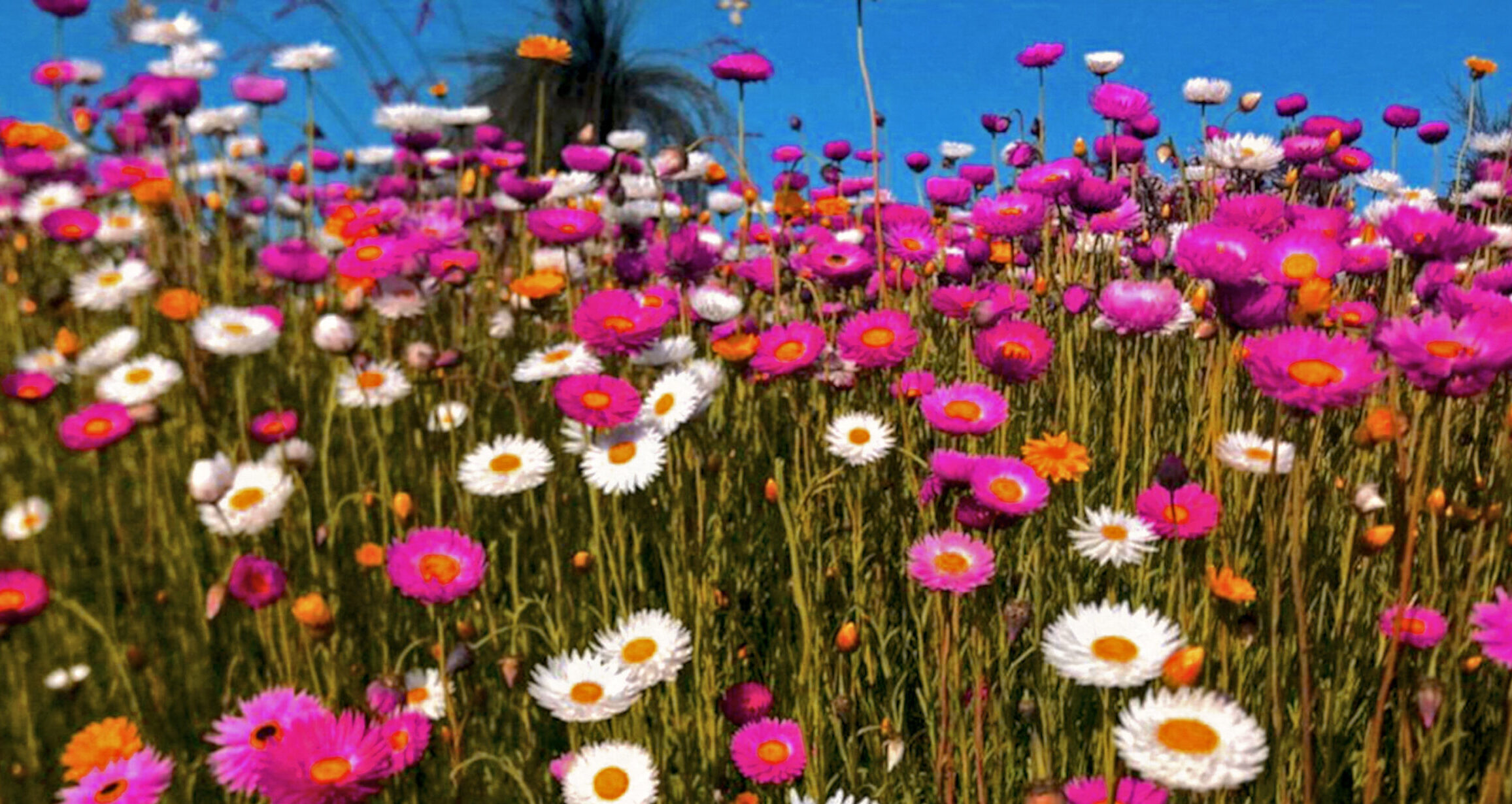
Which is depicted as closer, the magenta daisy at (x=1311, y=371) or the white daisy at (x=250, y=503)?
the magenta daisy at (x=1311, y=371)

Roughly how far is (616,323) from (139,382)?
778 millimetres

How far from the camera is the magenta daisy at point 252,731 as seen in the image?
0.88 m

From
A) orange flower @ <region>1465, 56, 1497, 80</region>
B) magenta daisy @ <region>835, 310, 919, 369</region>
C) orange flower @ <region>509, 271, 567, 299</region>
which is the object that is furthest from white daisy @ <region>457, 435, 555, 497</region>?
orange flower @ <region>1465, 56, 1497, 80</region>

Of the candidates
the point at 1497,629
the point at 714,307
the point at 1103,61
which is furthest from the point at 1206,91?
the point at 1497,629

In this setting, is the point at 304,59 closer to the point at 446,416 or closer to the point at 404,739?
the point at 446,416

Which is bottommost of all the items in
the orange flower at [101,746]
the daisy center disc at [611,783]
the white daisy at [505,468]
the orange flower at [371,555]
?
the orange flower at [101,746]

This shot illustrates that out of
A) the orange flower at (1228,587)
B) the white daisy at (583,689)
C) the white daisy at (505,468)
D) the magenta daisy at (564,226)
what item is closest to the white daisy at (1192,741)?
the orange flower at (1228,587)

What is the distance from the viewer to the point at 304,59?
2.72 metres

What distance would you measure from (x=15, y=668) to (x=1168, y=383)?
5.88 ft

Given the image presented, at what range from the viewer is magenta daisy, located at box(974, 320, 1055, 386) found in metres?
1.35

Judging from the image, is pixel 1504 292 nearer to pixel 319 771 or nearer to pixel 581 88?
pixel 319 771

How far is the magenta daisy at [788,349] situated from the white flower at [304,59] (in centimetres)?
178

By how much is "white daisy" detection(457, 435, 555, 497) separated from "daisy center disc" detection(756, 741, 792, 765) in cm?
47

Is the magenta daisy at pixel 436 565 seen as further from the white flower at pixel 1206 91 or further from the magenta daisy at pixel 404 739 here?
the white flower at pixel 1206 91
